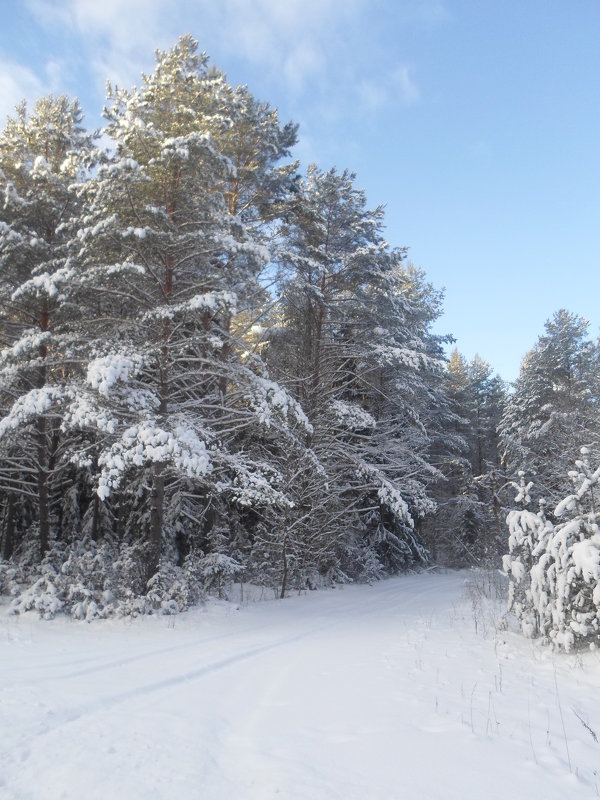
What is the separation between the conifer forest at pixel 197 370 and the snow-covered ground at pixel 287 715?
4.67 feet

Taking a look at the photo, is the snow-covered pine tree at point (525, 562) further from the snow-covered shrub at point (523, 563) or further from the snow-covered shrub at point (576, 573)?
the snow-covered shrub at point (576, 573)

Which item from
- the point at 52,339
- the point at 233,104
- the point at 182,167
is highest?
the point at 233,104

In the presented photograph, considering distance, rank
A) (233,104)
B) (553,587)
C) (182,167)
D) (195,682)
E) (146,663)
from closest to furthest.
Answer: (195,682), (146,663), (553,587), (182,167), (233,104)

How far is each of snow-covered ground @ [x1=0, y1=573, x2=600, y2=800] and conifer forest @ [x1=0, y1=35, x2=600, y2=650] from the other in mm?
1424

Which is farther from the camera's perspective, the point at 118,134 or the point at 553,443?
the point at 553,443

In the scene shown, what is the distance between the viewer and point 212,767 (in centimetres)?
360

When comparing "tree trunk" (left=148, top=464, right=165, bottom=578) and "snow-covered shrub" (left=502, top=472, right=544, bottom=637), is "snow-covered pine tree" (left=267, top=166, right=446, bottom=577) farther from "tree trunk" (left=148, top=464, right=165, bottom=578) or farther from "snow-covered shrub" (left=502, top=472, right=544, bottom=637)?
"snow-covered shrub" (left=502, top=472, right=544, bottom=637)

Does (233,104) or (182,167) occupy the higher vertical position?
(233,104)

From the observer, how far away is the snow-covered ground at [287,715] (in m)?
3.40

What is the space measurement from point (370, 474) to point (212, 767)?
12.9m

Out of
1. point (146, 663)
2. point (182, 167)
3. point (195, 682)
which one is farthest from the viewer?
point (182, 167)

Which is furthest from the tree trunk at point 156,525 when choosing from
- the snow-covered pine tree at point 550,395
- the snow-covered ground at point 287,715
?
the snow-covered pine tree at point 550,395

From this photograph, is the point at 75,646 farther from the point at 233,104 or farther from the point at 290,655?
the point at 233,104

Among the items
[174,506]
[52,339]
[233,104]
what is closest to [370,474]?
[174,506]
